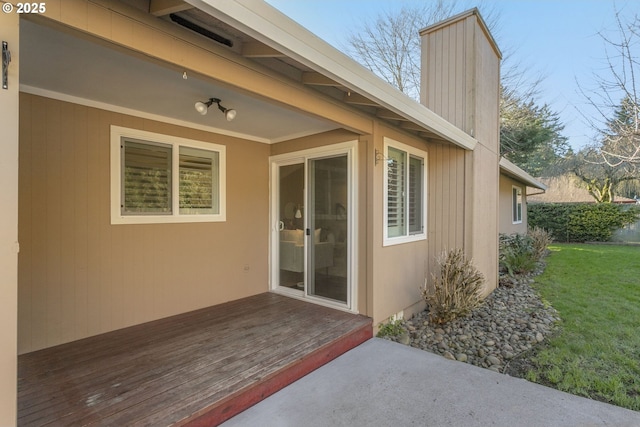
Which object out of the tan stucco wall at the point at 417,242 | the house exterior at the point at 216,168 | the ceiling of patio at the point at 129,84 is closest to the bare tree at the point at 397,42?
the house exterior at the point at 216,168

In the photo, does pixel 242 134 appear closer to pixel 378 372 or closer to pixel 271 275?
pixel 271 275

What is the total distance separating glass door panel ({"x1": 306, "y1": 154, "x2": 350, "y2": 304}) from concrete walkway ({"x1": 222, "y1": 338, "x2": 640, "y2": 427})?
1.33 meters

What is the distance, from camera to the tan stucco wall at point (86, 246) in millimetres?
2984

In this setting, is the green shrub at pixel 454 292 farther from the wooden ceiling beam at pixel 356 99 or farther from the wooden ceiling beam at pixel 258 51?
the wooden ceiling beam at pixel 258 51

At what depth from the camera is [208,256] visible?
4.36 metres

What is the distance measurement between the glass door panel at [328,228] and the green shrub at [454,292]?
126 cm

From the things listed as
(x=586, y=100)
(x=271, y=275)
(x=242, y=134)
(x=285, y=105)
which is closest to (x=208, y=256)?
(x=271, y=275)

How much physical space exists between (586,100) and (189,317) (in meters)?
7.76

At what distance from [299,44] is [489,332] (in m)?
4.06

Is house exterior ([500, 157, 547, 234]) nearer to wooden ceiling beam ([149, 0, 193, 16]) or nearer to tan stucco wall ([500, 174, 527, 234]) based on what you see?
tan stucco wall ([500, 174, 527, 234])

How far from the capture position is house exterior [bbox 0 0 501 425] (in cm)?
191

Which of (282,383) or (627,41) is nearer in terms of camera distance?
(282,383)

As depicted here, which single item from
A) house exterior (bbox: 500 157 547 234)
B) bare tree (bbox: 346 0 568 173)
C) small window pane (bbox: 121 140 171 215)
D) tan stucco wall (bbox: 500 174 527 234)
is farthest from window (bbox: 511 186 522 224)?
small window pane (bbox: 121 140 171 215)

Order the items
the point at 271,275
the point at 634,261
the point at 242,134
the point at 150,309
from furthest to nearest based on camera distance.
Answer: the point at 634,261
the point at 271,275
the point at 242,134
the point at 150,309
